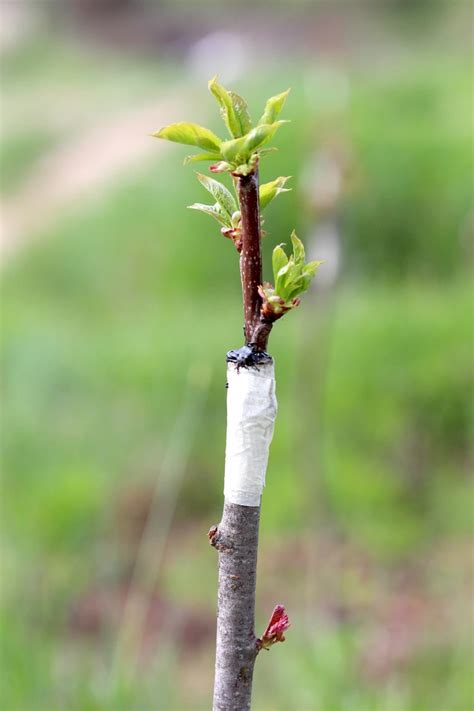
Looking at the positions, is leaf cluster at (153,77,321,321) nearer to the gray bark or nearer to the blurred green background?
the gray bark

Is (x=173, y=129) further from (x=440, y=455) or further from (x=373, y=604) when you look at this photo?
(x=440, y=455)

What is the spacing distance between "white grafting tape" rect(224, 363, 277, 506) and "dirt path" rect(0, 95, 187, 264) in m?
2.56

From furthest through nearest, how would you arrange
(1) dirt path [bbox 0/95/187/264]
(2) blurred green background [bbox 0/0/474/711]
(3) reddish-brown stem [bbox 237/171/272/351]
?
(1) dirt path [bbox 0/95/187/264], (2) blurred green background [bbox 0/0/474/711], (3) reddish-brown stem [bbox 237/171/272/351]

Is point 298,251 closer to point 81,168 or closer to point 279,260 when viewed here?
point 279,260

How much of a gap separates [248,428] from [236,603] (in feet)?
0.17

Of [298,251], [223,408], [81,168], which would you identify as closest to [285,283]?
[298,251]

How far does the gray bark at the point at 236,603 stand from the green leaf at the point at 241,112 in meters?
0.11

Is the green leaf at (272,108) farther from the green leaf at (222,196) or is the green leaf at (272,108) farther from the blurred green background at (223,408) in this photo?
the blurred green background at (223,408)

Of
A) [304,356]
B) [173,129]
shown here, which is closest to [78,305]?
[304,356]

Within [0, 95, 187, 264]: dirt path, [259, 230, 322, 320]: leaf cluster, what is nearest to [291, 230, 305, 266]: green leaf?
[259, 230, 322, 320]: leaf cluster

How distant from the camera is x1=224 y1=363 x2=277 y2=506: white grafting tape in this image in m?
0.26

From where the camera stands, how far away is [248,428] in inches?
10.5

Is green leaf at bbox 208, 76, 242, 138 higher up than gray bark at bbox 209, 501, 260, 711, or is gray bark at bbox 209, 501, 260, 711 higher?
green leaf at bbox 208, 76, 242, 138

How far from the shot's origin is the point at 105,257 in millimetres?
2551
